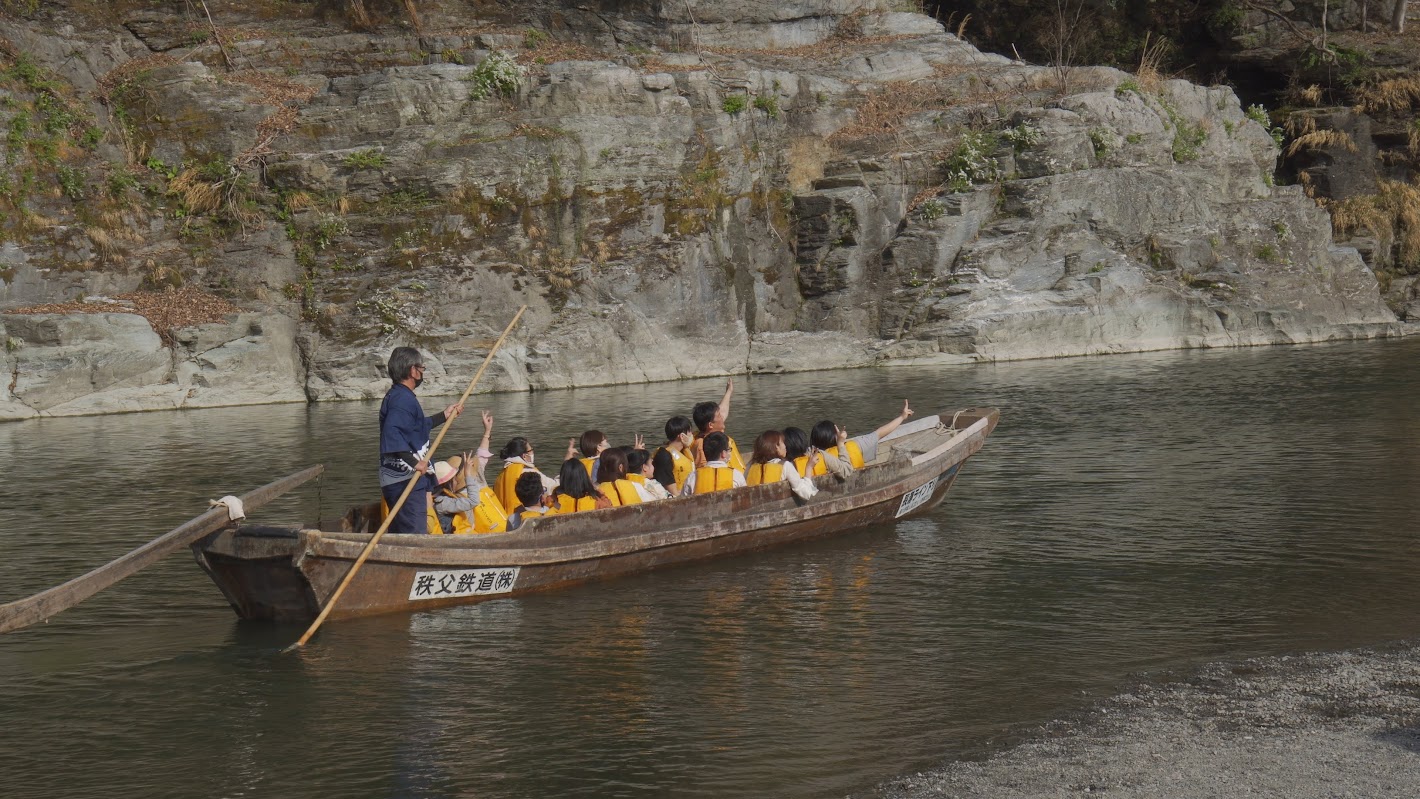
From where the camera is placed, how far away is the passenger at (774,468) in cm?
1255

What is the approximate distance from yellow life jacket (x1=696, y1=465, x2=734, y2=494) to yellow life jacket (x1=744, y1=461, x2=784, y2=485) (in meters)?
0.28

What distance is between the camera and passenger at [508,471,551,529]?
37.8ft

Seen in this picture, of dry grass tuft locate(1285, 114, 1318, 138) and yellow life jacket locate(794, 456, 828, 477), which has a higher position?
dry grass tuft locate(1285, 114, 1318, 138)

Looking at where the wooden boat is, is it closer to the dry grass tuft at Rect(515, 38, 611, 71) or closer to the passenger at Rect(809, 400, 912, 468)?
the passenger at Rect(809, 400, 912, 468)

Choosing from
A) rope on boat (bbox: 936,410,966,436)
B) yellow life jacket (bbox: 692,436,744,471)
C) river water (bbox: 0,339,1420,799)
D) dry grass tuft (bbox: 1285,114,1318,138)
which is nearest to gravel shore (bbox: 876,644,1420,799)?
river water (bbox: 0,339,1420,799)

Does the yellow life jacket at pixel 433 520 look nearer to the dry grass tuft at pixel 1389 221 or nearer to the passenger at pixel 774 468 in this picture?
the passenger at pixel 774 468

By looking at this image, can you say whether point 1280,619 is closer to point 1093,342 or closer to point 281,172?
point 1093,342

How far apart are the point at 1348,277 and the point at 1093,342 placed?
752cm

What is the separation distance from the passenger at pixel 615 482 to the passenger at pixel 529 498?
534 millimetres

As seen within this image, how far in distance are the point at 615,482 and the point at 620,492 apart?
0.10 meters

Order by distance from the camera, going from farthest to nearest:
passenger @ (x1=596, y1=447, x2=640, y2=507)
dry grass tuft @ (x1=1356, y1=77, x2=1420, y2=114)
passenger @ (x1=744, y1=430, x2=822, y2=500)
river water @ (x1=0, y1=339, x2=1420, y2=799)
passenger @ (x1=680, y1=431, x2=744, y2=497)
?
dry grass tuft @ (x1=1356, y1=77, x2=1420, y2=114), passenger @ (x1=744, y1=430, x2=822, y2=500), passenger @ (x1=680, y1=431, x2=744, y2=497), passenger @ (x1=596, y1=447, x2=640, y2=507), river water @ (x1=0, y1=339, x2=1420, y2=799)

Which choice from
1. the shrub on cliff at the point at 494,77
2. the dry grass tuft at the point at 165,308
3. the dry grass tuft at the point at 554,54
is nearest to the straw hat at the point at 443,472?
the dry grass tuft at the point at 165,308

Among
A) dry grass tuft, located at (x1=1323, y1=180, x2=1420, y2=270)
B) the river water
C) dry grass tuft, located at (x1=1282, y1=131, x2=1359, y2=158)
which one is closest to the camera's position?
the river water

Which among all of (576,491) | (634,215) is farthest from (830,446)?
(634,215)
